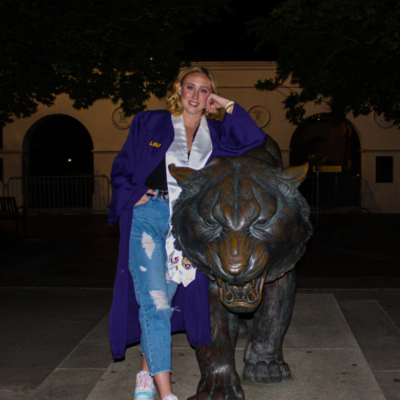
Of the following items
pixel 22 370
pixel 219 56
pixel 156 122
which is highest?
pixel 219 56

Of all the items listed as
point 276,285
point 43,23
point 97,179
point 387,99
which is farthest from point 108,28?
point 97,179

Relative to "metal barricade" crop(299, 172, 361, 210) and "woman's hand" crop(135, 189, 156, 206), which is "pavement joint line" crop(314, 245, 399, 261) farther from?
"metal barricade" crop(299, 172, 361, 210)

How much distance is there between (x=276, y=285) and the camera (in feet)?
9.53

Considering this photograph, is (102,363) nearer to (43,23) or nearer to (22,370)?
(22,370)

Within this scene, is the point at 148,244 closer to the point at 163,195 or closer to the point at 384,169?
the point at 163,195

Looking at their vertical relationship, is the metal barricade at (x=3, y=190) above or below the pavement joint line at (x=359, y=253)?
above

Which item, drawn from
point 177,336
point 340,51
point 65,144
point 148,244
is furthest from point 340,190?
point 65,144

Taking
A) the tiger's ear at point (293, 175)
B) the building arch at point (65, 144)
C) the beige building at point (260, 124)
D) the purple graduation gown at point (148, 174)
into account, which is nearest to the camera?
the tiger's ear at point (293, 175)

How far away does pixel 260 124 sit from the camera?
53.3 ft

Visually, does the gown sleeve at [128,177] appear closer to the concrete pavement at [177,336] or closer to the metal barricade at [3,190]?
the concrete pavement at [177,336]

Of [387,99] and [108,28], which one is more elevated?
[108,28]

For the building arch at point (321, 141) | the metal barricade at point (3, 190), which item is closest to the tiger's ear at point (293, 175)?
the metal barricade at point (3, 190)

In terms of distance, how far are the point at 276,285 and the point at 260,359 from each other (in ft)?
1.49

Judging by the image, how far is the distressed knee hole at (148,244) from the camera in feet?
8.63
